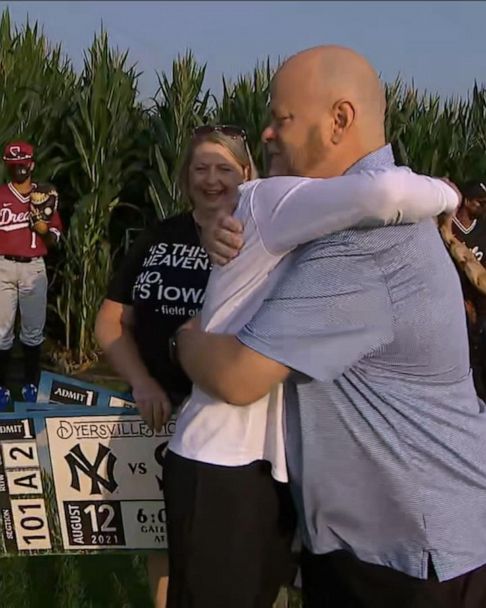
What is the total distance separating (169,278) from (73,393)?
1.33 feet

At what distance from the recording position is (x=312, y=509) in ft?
5.17

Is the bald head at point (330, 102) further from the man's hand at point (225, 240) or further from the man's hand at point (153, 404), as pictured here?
the man's hand at point (153, 404)

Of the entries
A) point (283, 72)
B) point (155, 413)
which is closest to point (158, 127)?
point (155, 413)

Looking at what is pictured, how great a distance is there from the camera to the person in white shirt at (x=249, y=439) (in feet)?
4.74

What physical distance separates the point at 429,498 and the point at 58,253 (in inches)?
278

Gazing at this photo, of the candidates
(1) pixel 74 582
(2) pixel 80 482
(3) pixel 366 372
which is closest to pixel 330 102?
(3) pixel 366 372

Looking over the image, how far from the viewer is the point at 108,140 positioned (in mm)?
7871

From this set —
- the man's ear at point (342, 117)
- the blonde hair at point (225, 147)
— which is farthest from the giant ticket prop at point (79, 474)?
the man's ear at point (342, 117)

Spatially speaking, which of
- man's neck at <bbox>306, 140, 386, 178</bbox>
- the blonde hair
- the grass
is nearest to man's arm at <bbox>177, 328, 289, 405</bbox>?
man's neck at <bbox>306, 140, 386, 178</bbox>

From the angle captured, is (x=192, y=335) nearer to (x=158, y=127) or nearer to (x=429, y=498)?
(x=429, y=498)

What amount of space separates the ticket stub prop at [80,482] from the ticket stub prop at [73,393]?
0.05m

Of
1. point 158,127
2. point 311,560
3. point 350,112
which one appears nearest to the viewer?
point 350,112

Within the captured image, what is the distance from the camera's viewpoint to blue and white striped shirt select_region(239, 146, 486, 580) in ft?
4.73

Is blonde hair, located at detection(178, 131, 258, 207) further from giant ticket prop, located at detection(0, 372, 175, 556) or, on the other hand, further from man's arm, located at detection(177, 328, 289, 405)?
man's arm, located at detection(177, 328, 289, 405)
